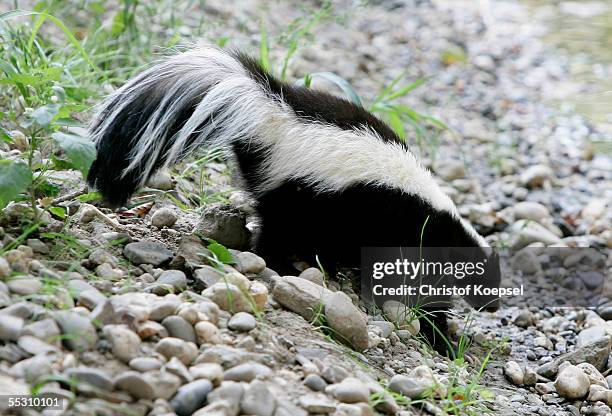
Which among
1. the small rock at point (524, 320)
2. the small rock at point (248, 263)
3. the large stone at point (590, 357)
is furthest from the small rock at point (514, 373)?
the small rock at point (248, 263)

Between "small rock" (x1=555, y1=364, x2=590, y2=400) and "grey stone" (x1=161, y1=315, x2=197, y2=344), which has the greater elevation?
"grey stone" (x1=161, y1=315, x2=197, y2=344)

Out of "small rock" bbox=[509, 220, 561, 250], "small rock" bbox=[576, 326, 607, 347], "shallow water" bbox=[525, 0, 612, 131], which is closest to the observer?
"small rock" bbox=[576, 326, 607, 347]

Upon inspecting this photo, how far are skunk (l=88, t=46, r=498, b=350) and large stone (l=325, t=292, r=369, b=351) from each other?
81 cm

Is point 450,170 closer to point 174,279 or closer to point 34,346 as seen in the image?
point 174,279

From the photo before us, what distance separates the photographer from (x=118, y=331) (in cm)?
290

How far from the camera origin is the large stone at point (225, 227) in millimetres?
4371

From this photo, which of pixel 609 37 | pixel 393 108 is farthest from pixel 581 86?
pixel 393 108

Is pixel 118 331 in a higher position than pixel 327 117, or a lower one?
lower

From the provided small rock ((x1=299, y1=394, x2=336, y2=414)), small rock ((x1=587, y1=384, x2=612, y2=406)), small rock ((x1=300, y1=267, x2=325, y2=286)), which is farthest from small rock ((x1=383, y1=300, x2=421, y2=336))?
small rock ((x1=299, y1=394, x2=336, y2=414))

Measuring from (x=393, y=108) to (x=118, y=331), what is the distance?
363cm

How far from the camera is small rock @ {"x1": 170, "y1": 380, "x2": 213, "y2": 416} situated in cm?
275

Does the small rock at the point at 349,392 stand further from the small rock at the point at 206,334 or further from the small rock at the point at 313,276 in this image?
the small rock at the point at 313,276

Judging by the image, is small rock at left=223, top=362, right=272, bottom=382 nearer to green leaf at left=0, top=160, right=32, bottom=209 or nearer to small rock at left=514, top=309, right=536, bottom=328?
green leaf at left=0, top=160, right=32, bottom=209

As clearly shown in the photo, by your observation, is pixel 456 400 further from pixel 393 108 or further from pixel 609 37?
pixel 609 37
